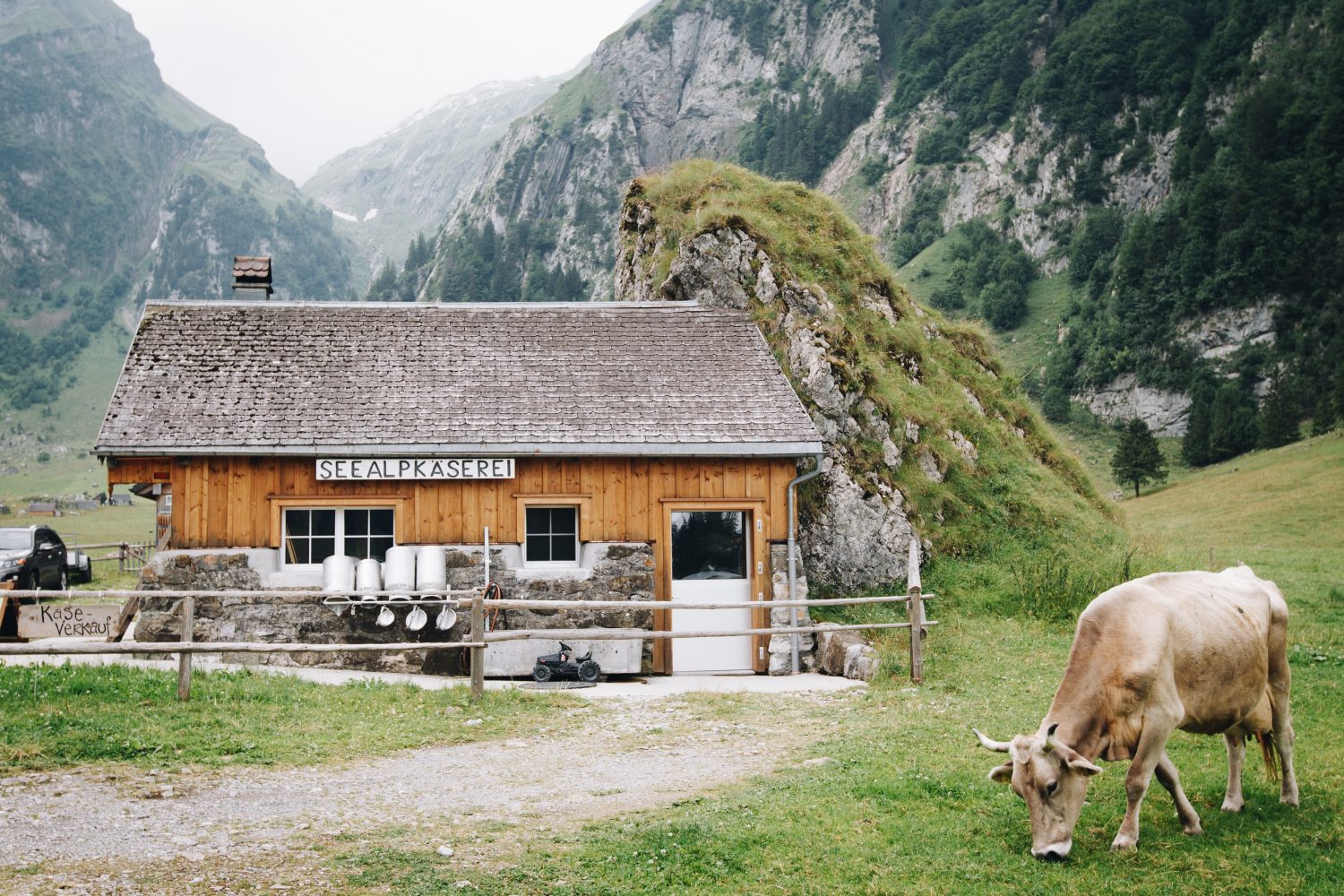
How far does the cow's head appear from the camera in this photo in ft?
22.3

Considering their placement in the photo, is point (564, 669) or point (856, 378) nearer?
point (564, 669)

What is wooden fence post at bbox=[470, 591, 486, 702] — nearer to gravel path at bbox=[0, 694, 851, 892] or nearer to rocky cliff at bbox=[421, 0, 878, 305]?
gravel path at bbox=[0, 694, 851, 892]

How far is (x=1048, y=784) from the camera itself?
6809 mm

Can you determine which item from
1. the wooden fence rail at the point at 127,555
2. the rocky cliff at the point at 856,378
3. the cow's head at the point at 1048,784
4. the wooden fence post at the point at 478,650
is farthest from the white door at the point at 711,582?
the wooden fence rail at the point at 127,555

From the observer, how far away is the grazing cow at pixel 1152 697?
6906mm

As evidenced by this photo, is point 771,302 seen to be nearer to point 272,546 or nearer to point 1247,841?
point 272,546

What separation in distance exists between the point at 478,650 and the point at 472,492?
414 cm

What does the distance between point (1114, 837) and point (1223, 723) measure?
133 cm

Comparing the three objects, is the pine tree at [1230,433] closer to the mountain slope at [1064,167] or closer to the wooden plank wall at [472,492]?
the mountain slope at [1064,167]

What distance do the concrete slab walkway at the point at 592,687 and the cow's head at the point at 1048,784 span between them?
22.6 ft

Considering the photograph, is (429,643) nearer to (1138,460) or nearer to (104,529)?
(1138,460)

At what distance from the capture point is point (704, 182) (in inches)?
936

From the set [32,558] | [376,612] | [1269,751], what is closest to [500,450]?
[376,612]

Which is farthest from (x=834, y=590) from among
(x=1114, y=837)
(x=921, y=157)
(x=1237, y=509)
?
(x=921, y=157)
